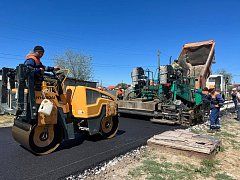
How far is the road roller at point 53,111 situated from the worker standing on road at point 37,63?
83 millimetres

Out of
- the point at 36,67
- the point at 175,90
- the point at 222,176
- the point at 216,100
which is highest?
the point at 36,67

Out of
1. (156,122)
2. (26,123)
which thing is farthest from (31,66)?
(156,122)

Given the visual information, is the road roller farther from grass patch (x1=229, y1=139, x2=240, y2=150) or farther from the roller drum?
grass patch (x1=229, y1=139, x2=240, y2=150)

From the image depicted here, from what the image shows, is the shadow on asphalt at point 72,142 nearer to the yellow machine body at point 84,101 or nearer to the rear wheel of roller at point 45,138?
the rear wheel of roller at point 45,138

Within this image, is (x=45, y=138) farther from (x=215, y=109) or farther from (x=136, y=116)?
(x=136, y=116)

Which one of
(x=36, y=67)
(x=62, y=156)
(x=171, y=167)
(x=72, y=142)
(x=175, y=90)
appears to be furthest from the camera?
(x=175, y=90)

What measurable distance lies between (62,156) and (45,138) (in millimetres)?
469

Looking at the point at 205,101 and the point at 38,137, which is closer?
the point at 38,137

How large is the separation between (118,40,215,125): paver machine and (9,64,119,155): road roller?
10.5 feet

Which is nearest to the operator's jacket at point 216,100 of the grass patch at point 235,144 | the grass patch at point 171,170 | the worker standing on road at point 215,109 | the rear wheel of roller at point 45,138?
the worker standing on road at point 215,109

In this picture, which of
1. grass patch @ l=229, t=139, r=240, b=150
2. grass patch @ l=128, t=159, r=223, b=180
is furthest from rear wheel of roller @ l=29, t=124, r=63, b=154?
grass patch @ l=229, t=139, r=240, b=150

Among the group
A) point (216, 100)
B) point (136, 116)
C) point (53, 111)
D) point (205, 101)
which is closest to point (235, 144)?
point (216, 100)

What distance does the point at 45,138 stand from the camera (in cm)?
488

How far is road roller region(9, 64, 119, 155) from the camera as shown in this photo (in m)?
4.52
